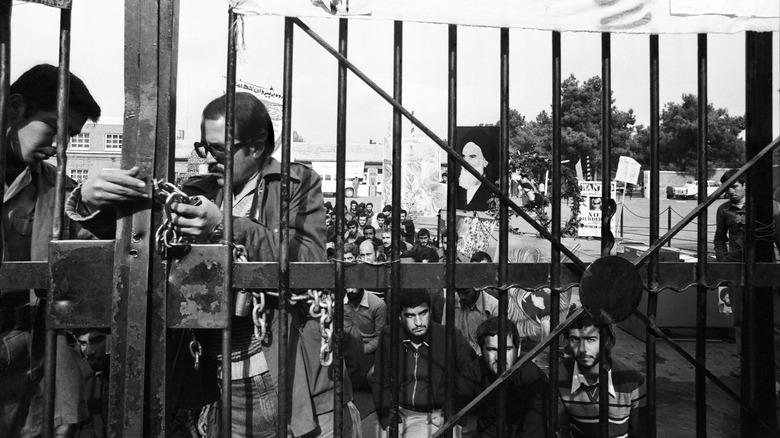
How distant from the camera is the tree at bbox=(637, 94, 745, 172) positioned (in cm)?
3544

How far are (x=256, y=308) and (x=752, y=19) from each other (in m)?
1.88

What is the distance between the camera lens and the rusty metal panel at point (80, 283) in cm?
172

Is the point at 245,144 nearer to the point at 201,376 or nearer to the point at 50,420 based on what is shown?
the point at 201,376

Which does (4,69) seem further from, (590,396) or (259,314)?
(590,396)

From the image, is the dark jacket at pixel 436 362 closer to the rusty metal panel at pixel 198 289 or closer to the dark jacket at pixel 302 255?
the dark jacket at pixel 302 255

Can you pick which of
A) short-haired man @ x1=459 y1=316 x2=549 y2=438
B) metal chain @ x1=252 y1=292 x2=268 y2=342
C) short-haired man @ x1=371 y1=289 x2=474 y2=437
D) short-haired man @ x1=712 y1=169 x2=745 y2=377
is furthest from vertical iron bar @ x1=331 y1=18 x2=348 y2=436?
short-haired man @ x1=712 y1=169 x2=745 y2=377

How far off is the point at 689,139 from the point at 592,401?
41663 mm

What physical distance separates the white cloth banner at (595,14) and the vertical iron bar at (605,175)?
0.10 meters

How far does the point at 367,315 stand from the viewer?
6102 millimetres

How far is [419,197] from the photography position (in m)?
7.74

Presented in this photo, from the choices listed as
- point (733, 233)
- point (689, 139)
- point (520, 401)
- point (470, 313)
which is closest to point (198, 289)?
point (520, 401)

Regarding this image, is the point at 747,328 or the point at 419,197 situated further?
the point at 419,197

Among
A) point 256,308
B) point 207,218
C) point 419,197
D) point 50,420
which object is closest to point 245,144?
point 207,218

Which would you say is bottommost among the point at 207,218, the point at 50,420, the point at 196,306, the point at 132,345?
the point at 50,420
